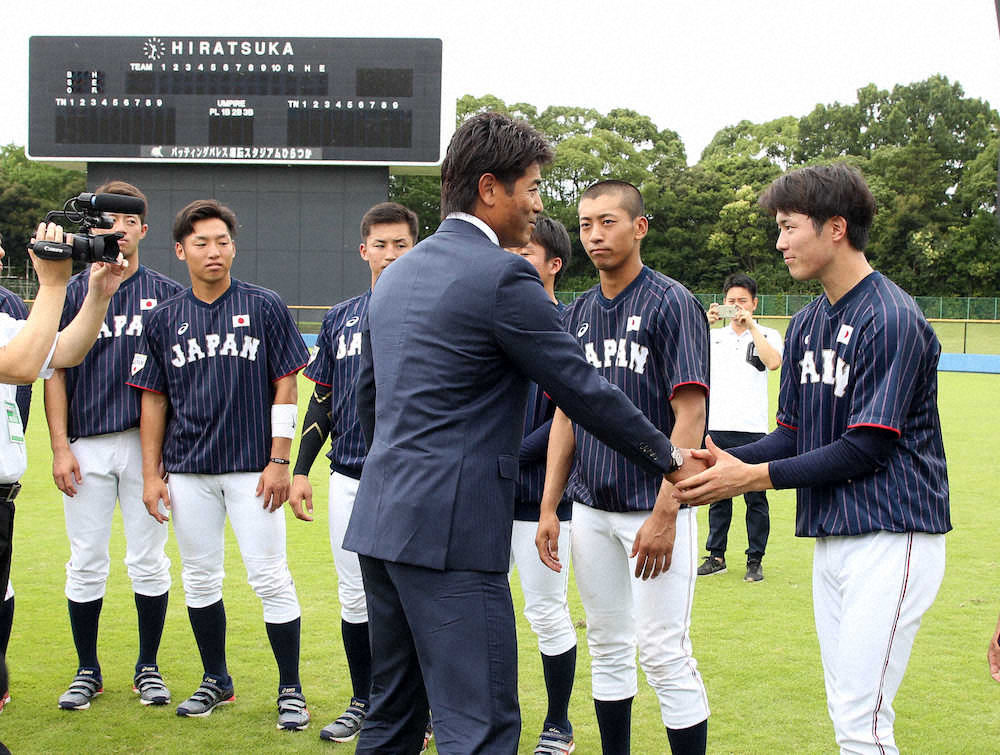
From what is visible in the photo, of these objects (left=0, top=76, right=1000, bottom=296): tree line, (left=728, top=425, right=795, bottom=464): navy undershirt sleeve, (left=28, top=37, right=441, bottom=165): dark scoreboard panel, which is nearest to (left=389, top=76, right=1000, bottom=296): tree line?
(left=0, top=76, right=1000, bottom=296): tree line

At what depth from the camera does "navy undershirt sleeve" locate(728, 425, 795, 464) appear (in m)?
3.61

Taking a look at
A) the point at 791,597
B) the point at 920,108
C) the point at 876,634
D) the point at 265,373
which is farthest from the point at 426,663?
the point at 920,108

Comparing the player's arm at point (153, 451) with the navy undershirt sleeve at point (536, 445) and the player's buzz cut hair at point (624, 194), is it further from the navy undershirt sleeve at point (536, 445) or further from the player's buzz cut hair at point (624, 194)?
the player's buzz cut hair at point (624, 194)

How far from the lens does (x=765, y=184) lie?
55719 mm

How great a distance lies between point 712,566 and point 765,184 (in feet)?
169

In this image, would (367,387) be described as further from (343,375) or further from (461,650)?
(343,375)

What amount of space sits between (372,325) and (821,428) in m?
1.50

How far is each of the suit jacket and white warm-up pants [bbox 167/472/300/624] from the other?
2068mm

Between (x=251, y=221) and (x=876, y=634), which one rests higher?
(x=251, y=221)

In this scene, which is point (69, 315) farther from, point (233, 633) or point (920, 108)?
point (920, 108)

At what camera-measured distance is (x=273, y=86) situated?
29312 mm

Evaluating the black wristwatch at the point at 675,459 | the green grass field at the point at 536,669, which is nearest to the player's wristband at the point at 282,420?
the green grass field at the point at 536,669

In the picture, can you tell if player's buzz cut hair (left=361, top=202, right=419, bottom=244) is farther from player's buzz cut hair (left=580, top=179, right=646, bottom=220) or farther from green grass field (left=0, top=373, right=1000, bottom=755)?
green grass field (left=0, top=373, right=1000, bottom=755)

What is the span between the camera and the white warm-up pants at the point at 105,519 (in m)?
4.97
